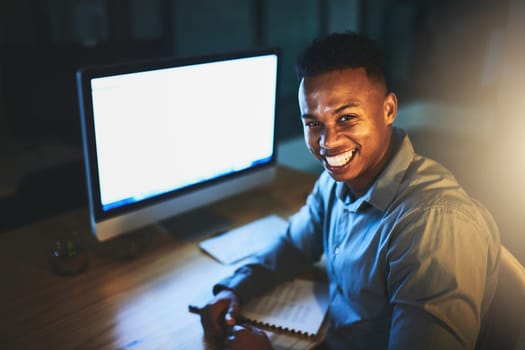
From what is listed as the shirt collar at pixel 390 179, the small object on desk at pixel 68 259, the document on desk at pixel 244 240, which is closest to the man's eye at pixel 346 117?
the shirt collar at pixel 390 179

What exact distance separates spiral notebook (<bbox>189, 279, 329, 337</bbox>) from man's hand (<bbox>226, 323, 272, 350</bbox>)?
0.07 meters

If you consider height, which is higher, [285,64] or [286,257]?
[285,64]

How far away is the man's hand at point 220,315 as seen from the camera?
1.03 metres

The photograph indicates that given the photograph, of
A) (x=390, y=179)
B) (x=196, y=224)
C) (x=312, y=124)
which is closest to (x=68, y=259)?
(x=196, y=224)

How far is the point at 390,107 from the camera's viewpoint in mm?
1059

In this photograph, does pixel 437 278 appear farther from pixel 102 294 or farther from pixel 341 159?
pixel 102 294

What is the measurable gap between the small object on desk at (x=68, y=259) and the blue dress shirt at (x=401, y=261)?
372 mm

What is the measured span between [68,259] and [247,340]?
0.54 m

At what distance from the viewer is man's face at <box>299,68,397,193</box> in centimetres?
100

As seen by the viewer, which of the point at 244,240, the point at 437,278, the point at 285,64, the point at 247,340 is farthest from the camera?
the point at 285,64

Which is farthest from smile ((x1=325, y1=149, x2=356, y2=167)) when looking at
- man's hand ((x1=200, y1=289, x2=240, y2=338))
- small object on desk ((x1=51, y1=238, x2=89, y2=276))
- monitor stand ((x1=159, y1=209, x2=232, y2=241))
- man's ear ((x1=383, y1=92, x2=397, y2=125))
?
small object on desk ((x1=51, y1=238, x2=89, y2=276))

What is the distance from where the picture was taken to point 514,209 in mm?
1758

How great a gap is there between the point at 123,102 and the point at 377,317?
756mm

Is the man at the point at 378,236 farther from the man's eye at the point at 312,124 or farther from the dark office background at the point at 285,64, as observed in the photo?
the dark office background at the point at 285,64
